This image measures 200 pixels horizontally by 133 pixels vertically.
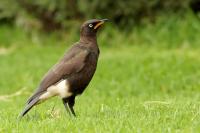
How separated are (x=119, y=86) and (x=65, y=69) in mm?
5103

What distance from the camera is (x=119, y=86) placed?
1423 cm

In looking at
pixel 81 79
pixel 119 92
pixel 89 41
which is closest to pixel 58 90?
pixel 81 79

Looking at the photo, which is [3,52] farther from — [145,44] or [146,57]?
[146,57]

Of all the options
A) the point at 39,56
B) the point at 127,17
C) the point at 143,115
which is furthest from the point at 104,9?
the point at 143,115

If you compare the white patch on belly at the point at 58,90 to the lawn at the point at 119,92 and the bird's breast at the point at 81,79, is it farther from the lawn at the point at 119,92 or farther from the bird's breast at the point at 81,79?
the lawn at the point at 119,92

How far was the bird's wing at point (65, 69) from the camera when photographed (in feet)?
30.0

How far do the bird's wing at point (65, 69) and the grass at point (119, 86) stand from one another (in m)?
0.40

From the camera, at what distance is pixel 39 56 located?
1847 cm

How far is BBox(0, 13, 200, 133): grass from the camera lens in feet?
27.3

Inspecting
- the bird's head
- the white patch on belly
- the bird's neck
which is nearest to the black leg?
the white patch on belly

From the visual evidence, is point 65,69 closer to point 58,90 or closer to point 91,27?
point 58,90

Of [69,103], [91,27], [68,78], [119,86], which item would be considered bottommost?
[119,86]

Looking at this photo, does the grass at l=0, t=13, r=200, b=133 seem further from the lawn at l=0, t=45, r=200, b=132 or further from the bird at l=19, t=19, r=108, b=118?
the bird at l=19, t=19, r=108, b=118

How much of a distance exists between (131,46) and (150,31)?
660mm
